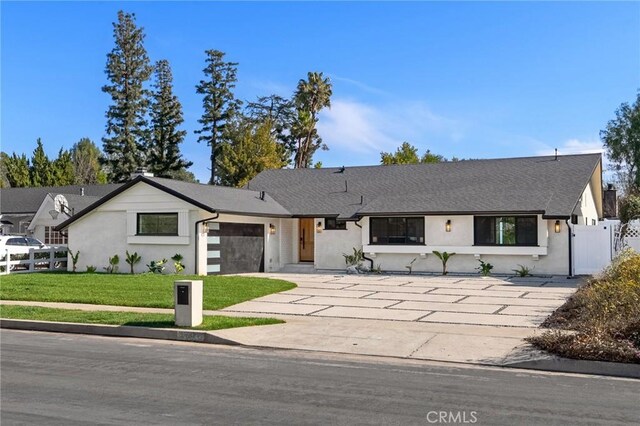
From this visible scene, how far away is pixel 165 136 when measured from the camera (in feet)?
194

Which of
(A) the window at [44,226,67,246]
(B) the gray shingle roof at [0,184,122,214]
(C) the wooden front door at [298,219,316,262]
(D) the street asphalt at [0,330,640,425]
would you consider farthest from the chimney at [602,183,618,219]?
(A) the window at [44,226,67,246]

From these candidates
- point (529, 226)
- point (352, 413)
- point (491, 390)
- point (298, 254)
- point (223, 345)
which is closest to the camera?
point (352, 413)

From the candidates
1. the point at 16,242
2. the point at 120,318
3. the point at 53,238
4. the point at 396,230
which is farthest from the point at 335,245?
the point at 53,238

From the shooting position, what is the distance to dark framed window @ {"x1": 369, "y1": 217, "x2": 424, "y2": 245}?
25062 mm

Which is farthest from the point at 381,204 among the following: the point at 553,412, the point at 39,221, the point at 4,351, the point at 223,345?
the point at 39,221

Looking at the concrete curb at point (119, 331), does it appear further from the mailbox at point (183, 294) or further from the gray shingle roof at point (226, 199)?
the gray shingle roof at point (226, 199)

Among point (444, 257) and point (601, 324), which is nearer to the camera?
point (601, 324)

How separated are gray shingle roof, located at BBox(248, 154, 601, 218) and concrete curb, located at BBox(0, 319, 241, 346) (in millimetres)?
14728

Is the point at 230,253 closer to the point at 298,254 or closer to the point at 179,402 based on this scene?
the point at 298,254

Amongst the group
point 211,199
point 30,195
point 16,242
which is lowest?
point 16,242

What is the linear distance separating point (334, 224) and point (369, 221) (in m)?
1.75

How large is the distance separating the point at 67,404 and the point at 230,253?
17873 millimetres

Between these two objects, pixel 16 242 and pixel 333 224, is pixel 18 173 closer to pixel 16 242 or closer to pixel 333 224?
pixel 16 242

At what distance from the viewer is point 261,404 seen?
666cm
